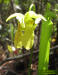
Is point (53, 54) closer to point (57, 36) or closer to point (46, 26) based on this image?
point (57, 36)

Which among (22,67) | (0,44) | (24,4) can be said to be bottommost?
(22,67)

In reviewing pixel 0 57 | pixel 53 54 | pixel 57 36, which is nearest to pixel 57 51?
pixel 53 54

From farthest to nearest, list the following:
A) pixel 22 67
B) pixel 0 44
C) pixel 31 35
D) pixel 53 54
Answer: pixel 0 44
pixel 53 54
pixel 22 67
pixel 31 35

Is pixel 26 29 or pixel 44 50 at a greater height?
pixel 26 29

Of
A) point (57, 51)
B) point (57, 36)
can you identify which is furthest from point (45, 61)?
point (57, 36)

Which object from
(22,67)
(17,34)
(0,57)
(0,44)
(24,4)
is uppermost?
(24,4)

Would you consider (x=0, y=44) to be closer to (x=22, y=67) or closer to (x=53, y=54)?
(x=22, y=67)

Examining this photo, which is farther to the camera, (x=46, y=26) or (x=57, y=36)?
(x=57, y=36)

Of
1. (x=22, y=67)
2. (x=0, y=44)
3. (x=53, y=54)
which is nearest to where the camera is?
(x=22, y=67)

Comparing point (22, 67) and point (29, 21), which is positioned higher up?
point (29, 21)
